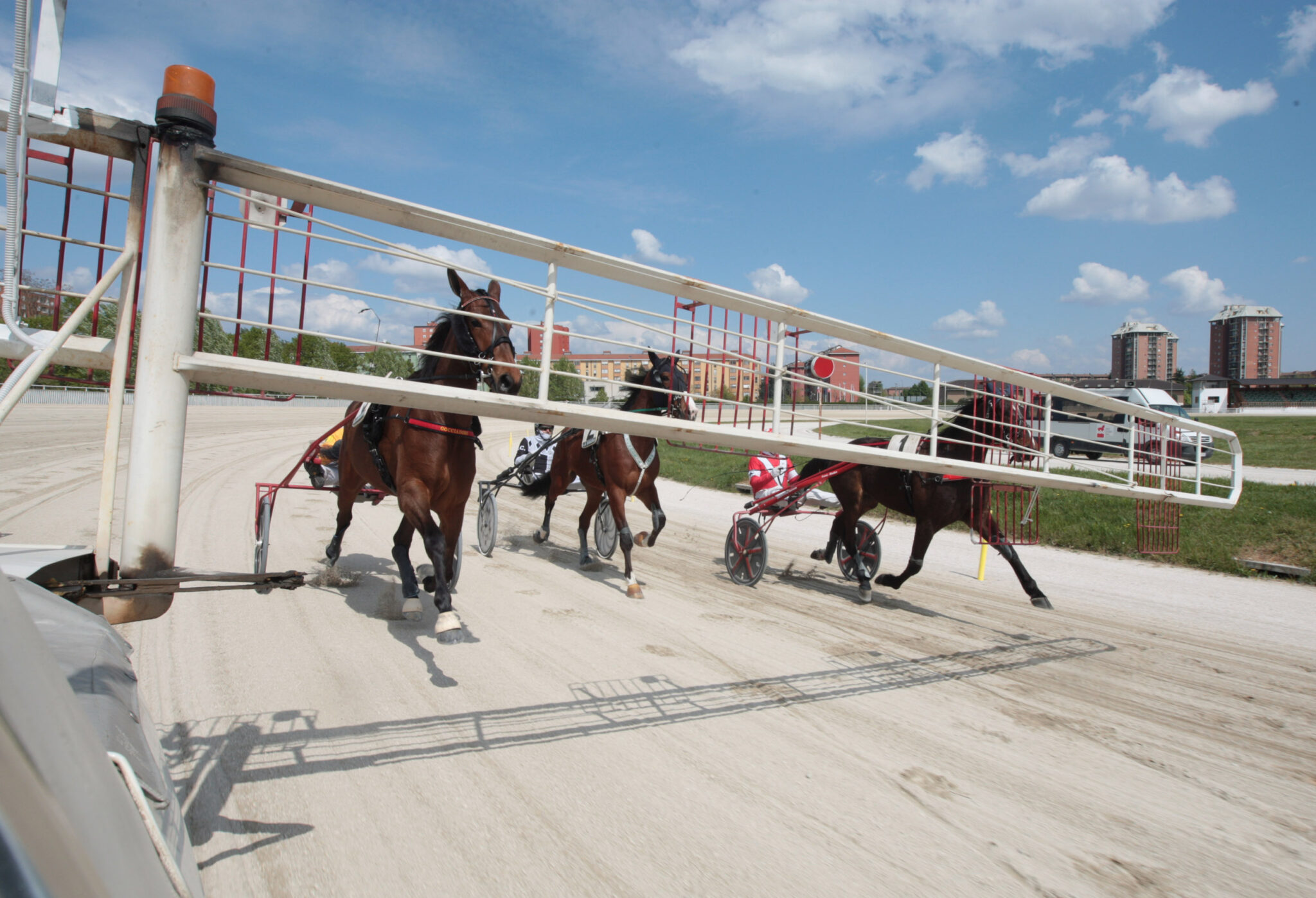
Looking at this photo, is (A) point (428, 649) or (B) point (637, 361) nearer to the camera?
(A) point (428, 649)

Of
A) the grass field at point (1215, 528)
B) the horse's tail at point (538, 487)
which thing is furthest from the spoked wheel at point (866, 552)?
the horse's tail at point (538, 487)

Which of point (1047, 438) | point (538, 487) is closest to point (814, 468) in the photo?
point (1047, 438)

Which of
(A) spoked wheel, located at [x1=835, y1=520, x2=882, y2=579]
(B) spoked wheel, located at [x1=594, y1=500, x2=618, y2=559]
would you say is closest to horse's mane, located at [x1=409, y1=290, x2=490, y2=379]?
(B) spoked wheel, located at [x1=594, y1=500, x2=618, y2=559]

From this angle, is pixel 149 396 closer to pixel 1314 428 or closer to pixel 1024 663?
pixel 1024 663

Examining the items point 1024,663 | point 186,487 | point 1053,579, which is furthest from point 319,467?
point 1053,579

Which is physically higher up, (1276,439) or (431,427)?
(1276,439)

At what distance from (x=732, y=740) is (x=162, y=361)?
3.03 meters

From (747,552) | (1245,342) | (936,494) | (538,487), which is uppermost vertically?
(1245,342)

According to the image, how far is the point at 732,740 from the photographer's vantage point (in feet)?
11.9

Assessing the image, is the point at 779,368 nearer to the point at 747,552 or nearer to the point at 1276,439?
the point at 747,552

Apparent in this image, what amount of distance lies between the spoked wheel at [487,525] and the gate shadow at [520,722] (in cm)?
421

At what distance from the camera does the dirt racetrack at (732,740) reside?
8.50 feet

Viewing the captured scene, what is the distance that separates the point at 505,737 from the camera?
3.54m

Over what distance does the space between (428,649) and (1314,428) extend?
3814 centimetres
